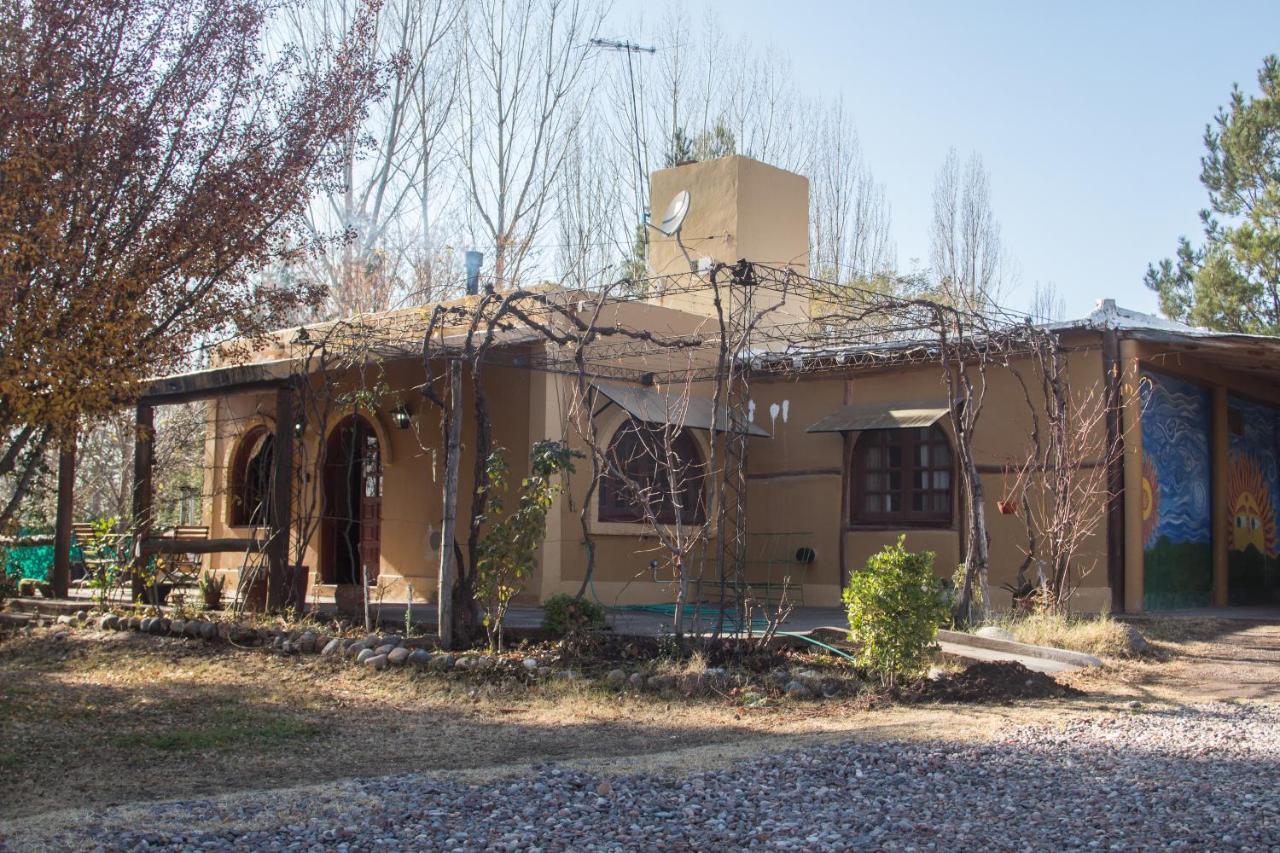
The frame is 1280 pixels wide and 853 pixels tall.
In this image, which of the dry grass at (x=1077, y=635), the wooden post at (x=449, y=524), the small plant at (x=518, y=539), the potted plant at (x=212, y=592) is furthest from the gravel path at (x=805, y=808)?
the potted plant at (x=212, y=592)

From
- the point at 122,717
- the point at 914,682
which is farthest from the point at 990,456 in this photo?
the point at 122,717

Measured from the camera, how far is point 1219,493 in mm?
14328

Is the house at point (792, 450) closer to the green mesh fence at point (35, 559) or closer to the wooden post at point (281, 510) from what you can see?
the wooden post at point (281, 510)

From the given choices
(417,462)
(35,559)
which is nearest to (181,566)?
(417,462)

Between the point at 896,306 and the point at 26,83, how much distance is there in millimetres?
6723

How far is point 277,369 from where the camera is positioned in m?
11.4

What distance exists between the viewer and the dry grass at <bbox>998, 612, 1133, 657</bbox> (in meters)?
9.75

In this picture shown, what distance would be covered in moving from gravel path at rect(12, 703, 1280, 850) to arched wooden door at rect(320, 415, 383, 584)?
382 inches

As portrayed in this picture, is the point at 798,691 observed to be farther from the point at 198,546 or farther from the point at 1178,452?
the point at 1178,452

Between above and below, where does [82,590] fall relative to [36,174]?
below

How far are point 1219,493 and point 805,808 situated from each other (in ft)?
36.7

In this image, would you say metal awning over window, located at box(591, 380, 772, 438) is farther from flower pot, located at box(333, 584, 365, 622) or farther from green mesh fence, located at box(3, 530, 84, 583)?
green mesh fence, located at box(3, 530, 84, 583)

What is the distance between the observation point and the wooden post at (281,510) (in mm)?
11117

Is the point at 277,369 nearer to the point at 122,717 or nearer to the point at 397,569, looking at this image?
the point at 397,569
